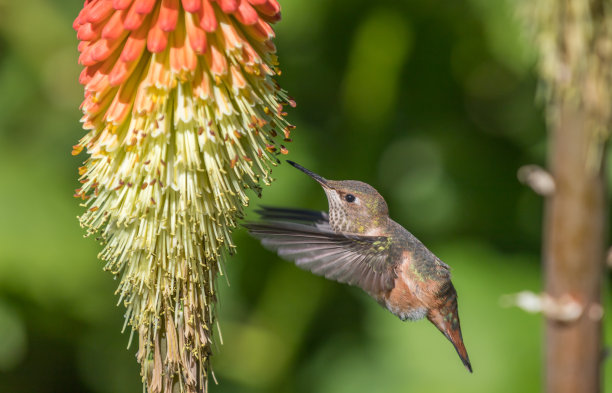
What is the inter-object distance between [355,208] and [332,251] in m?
0.33

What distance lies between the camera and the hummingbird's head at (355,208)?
130 inches

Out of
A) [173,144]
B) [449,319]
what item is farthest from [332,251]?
[173,144]

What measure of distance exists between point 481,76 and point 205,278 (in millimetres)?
3716

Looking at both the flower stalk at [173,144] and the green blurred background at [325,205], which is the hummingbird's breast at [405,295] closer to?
the flower stalk at [173,144]

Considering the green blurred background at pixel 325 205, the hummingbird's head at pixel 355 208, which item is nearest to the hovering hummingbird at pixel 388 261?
the hummingbird's head at pixel 355 208

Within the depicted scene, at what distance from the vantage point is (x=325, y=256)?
302cm

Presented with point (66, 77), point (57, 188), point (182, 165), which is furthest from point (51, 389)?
point (182, 165)

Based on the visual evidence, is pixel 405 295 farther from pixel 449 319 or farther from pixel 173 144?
pixel 173 144

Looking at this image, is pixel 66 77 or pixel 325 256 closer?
pixel 325 256

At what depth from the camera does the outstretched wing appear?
2818 millimetres

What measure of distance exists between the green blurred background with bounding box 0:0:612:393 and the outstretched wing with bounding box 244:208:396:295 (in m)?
1.77

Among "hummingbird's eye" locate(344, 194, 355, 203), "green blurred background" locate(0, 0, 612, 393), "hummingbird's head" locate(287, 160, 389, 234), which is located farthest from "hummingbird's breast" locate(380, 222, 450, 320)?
"green blurred background" locate(0, 0, 612, 393)

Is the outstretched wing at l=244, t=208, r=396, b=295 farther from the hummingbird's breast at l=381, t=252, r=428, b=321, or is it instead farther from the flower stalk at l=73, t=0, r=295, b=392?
the flower stalk at l=73, t=0, r=295, b=392

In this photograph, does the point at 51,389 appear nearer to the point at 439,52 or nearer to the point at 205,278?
the point at 205,278
